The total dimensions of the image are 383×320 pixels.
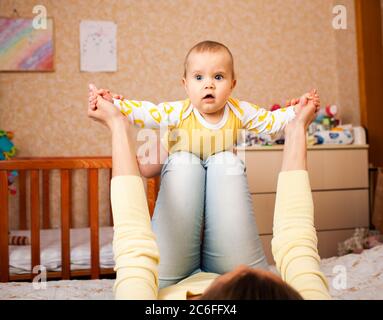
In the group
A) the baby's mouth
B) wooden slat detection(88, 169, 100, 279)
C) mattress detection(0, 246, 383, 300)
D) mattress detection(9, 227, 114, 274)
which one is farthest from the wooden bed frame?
the baby's mouth

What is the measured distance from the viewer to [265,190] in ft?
7.55

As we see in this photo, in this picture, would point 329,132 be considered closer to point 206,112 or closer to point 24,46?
point 206,112

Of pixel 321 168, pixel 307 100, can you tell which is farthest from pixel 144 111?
pixel 321 168

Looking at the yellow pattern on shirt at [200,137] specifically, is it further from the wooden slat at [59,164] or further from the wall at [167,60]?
the wall at [167,60]

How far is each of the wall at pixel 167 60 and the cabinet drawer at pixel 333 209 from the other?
2.08 ft

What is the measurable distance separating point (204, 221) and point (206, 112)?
0.31m

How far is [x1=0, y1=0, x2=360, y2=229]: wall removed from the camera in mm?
2605

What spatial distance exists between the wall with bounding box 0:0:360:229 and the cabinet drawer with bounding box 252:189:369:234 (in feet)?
2.08

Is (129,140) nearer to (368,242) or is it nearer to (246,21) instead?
(368,242)

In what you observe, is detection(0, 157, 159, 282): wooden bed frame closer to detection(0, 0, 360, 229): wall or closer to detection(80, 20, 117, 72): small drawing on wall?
detection(0, 0, 360, 229): wall

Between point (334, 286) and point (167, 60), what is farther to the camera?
point (167, 60)

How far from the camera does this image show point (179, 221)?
3.12ft

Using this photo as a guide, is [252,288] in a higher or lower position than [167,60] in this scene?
lower
